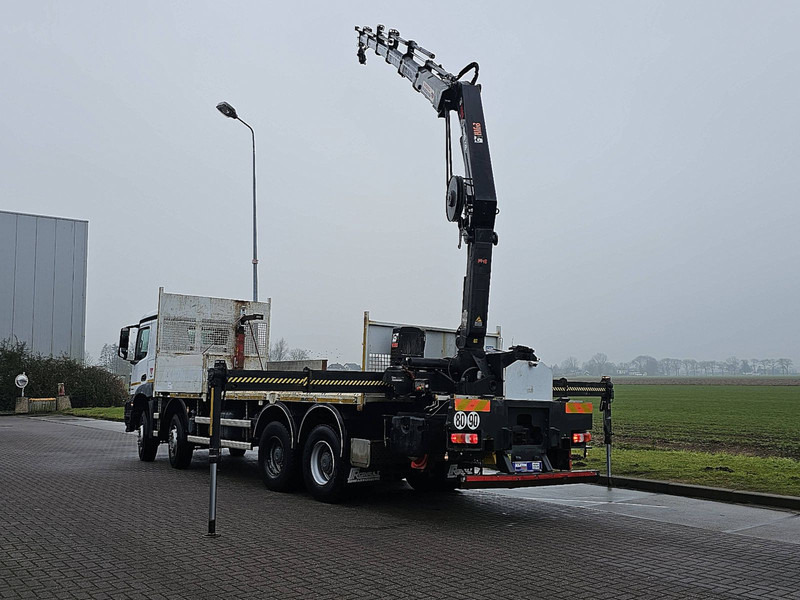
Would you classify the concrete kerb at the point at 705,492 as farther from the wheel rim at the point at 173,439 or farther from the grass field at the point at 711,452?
the wheel rim at the point at 173,439

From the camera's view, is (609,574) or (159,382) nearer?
(609,574)

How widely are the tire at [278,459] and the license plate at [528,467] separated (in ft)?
11.2

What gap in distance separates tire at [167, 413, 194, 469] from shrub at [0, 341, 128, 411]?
31087 millimetres

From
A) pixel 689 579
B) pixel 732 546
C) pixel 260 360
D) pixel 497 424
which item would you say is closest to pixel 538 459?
pixel 497 424

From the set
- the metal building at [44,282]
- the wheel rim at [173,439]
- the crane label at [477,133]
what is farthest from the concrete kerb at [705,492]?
the metal building at [44,282]

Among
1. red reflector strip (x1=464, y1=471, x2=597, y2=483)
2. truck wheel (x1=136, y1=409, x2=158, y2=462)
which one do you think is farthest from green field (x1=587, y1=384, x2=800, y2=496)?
truck wheel (x1=136, y1=409, x2=158, y2=462)

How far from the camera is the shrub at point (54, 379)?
42094 millimetres

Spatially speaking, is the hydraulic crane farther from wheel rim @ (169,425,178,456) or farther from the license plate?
wheel rim @ (169,425,178,456)

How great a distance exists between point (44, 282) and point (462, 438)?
46639mm

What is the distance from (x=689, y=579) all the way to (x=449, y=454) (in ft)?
10.6

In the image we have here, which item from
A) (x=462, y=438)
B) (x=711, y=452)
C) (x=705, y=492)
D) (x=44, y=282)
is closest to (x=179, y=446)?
(x=462, y=438)

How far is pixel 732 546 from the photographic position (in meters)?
8.39

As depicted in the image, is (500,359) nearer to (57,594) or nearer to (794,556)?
(794,556)

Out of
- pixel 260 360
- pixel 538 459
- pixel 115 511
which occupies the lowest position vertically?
pixel 115 511
